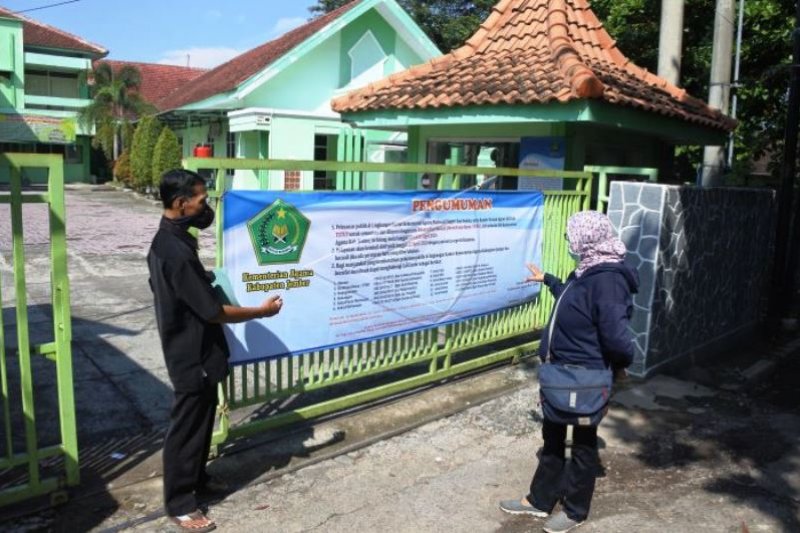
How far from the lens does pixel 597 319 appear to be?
345cm

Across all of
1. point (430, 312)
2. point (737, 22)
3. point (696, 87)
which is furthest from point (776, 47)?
point (430, 312)

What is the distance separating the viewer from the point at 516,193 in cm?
591

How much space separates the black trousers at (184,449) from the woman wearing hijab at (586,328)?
1.84 meters

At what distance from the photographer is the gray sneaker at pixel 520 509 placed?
3822mm

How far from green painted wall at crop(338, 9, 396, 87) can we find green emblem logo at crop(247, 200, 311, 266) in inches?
683

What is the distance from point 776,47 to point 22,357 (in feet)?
41.7

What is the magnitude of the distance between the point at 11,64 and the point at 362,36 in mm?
24249

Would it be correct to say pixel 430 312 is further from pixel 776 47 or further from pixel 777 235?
pixel 776 47

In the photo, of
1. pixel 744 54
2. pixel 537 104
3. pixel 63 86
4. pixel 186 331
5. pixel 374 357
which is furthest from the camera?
pixel 63 86

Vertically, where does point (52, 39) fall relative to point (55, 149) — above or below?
above

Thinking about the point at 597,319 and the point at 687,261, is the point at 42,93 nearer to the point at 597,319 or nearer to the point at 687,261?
the point at 687,261

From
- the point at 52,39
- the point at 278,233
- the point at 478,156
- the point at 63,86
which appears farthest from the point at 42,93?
the point at 278,233

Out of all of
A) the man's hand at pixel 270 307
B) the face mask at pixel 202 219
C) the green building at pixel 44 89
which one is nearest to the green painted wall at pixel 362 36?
the man's hand at pixel 270 307

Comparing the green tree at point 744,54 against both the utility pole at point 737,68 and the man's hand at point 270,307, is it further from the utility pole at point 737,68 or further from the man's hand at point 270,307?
the man's hand at point 270,307
